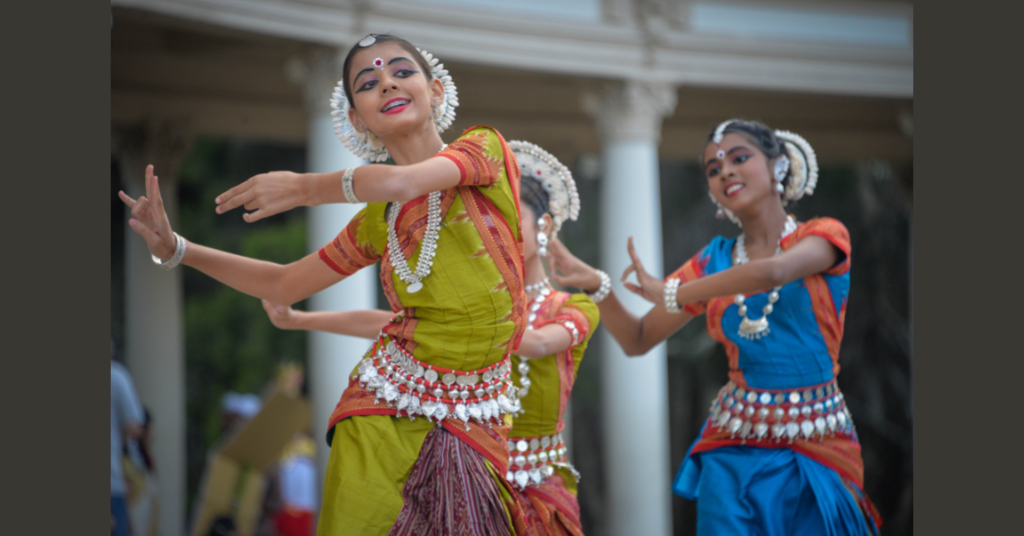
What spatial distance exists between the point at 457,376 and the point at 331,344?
12.9 ft

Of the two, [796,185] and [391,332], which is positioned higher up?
[796,185]

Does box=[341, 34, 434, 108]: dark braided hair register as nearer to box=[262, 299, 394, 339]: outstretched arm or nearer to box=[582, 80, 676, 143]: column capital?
box=[262, 299, 394, 339]: outstretched arm

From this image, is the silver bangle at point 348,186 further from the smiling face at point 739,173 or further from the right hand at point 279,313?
the smiling face at point 739,173

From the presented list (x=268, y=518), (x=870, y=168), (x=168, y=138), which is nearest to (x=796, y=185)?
(x=168, y=138)

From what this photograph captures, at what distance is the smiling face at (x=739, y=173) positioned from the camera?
3164 mm

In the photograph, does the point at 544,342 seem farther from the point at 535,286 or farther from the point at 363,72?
the point at 363,72

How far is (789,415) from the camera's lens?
3.05 metres

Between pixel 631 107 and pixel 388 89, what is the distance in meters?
5.31

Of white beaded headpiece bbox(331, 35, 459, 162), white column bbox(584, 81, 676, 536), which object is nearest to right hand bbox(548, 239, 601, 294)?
white beaded headpiece bbox(331, 35, 459, 162)

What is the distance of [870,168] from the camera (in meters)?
11.3

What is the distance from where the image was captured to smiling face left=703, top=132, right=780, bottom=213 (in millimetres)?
3164

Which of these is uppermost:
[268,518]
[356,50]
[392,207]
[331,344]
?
[356,50]

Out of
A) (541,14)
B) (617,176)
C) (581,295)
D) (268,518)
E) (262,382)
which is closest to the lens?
(581,295)

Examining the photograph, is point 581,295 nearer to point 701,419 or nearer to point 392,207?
point 392,207
